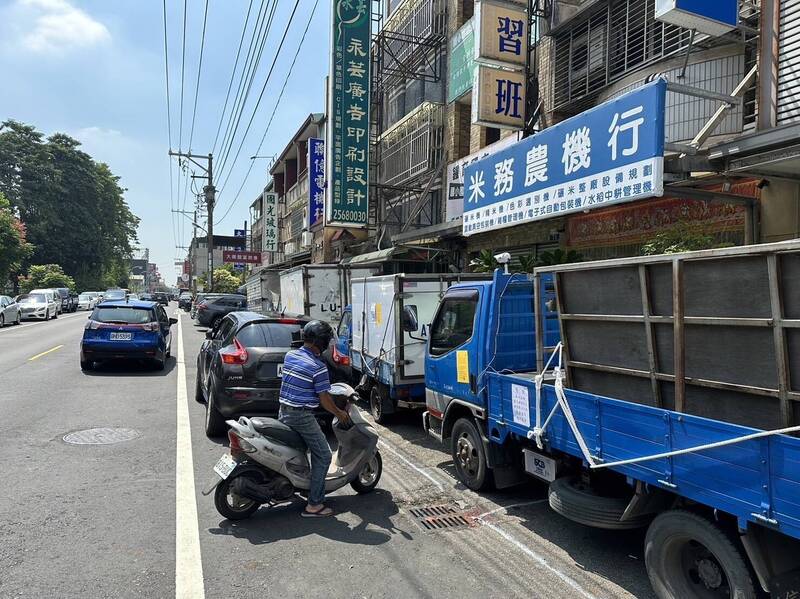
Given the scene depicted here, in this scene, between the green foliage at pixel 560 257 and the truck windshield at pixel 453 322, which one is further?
the green foliage at pixel 560 257

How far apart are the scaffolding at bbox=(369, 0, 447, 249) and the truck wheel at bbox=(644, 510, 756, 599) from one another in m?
13.9

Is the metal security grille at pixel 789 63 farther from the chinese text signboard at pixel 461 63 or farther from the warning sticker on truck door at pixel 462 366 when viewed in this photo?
the chinese text signboard at pixel 461 63

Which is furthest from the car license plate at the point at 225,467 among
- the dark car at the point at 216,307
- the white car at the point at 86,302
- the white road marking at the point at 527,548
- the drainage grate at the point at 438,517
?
the white car at the point at 86,302

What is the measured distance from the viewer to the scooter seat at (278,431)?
4730 millimetres

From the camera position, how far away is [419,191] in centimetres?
1741

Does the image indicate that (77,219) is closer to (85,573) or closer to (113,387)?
(113,387)

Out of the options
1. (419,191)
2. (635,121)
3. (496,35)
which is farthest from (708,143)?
(419,191)

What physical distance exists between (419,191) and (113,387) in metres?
10.5

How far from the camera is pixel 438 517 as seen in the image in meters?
4.82

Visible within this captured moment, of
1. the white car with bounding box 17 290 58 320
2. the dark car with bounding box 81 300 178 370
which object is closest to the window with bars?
the dark car with bounding box 81 300 178 370

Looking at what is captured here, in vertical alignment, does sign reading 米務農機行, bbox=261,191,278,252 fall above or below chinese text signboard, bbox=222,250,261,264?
above

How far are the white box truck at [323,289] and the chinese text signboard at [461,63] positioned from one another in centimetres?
577

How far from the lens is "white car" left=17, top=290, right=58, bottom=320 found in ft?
95.3

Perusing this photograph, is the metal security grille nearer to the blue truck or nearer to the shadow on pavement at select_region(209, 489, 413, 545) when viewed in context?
the blue truck
